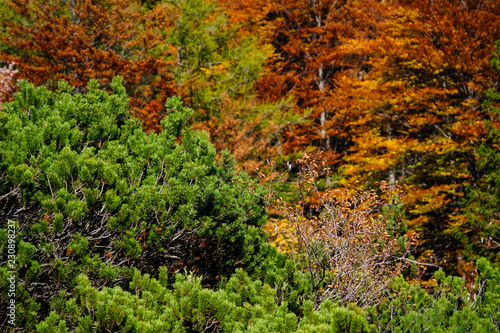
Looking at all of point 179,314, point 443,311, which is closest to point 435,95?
point 443,311

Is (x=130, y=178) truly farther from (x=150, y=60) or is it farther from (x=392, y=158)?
(x=392, y=158)

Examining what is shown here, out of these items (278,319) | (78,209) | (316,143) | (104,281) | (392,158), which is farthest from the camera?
(316,143)

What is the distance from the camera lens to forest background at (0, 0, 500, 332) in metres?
5.17

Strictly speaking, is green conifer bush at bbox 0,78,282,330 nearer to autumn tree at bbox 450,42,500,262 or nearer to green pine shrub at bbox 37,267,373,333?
green pine shrub at bbox 37,267,373,333

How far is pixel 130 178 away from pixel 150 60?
7.67m

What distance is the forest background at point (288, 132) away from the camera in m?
5.17

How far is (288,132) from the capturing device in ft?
61.2

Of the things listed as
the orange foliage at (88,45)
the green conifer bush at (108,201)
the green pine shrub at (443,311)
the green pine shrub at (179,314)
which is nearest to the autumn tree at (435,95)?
the orange foliage at (88,45)

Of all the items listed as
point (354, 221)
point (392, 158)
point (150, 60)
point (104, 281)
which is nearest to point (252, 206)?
point (354, 221)

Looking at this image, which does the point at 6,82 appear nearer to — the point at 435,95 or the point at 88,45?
the point at 88,45

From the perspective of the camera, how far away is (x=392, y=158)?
1424 cm

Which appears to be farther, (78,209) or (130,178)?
(130,178)

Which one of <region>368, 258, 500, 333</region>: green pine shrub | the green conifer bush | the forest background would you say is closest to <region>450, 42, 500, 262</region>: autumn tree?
the forest background

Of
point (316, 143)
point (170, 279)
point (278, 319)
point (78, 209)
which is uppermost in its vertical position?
point (78, 209)
